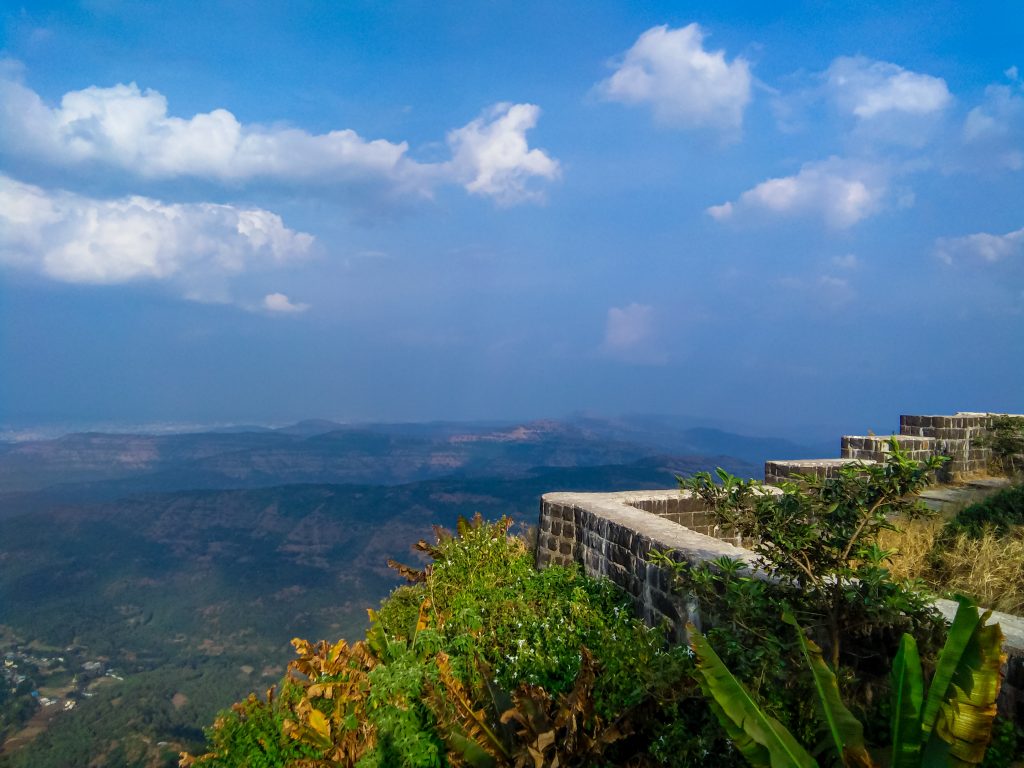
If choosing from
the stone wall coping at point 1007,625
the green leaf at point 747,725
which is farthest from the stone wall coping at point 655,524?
the green leaf at point 747,725

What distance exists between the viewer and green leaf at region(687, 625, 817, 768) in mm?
3205

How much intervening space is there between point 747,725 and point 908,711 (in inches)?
30.8

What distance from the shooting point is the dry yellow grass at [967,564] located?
17.6 ft

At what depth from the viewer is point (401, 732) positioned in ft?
18.9

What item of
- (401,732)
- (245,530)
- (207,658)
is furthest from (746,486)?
(245,530)

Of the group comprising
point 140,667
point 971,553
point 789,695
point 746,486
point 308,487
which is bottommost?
point 140,667

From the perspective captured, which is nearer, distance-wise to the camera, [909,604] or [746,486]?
[909,604]

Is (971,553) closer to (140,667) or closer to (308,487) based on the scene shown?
(140,667)

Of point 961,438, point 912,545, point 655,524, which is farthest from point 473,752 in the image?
point 961,438

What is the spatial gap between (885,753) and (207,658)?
250 feet

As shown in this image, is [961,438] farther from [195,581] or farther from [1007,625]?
[195,581]

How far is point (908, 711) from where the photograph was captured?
3.21m

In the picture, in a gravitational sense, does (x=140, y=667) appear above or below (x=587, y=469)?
below

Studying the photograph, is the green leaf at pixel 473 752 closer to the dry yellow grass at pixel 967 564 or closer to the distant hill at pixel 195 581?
the dry yellow grass at pixel 967 564
